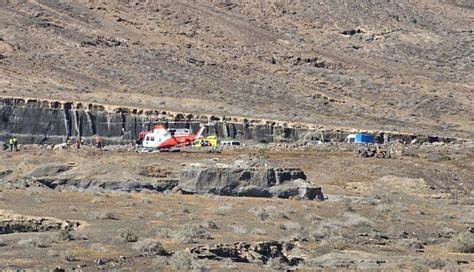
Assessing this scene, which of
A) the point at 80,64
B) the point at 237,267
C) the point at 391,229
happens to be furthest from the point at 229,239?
the point at 80,64

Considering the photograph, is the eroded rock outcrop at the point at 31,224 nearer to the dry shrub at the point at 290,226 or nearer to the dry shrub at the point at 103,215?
the dry shrub at the point at 103,215

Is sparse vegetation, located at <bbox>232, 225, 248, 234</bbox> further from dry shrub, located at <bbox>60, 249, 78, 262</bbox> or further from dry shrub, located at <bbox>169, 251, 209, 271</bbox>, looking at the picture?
dry shrub, located at <bbox>60, 249, 78, 262</bbox>

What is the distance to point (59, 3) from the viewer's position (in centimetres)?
10369

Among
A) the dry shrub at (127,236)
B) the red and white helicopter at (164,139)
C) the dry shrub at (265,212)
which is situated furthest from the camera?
the red and white helicopter at (164,139)

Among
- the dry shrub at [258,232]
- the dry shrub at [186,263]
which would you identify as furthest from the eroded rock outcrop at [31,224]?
the dry shrub at [186,263]

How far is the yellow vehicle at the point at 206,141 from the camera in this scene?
199ft

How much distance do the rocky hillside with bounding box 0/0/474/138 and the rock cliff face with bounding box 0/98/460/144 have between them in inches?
134

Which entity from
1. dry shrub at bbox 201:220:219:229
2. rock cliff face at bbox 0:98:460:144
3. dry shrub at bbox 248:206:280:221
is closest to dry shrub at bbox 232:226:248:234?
dry shrub at bbox 201:220:219:229

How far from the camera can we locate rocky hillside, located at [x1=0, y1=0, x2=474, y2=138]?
82062 millimetres

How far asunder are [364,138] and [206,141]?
10464 millimetres

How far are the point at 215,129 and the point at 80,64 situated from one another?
73.5 ft

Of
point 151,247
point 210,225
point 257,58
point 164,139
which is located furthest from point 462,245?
point 257,58

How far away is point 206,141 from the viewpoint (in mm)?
62500

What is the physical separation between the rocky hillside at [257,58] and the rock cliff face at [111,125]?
11.2ft
